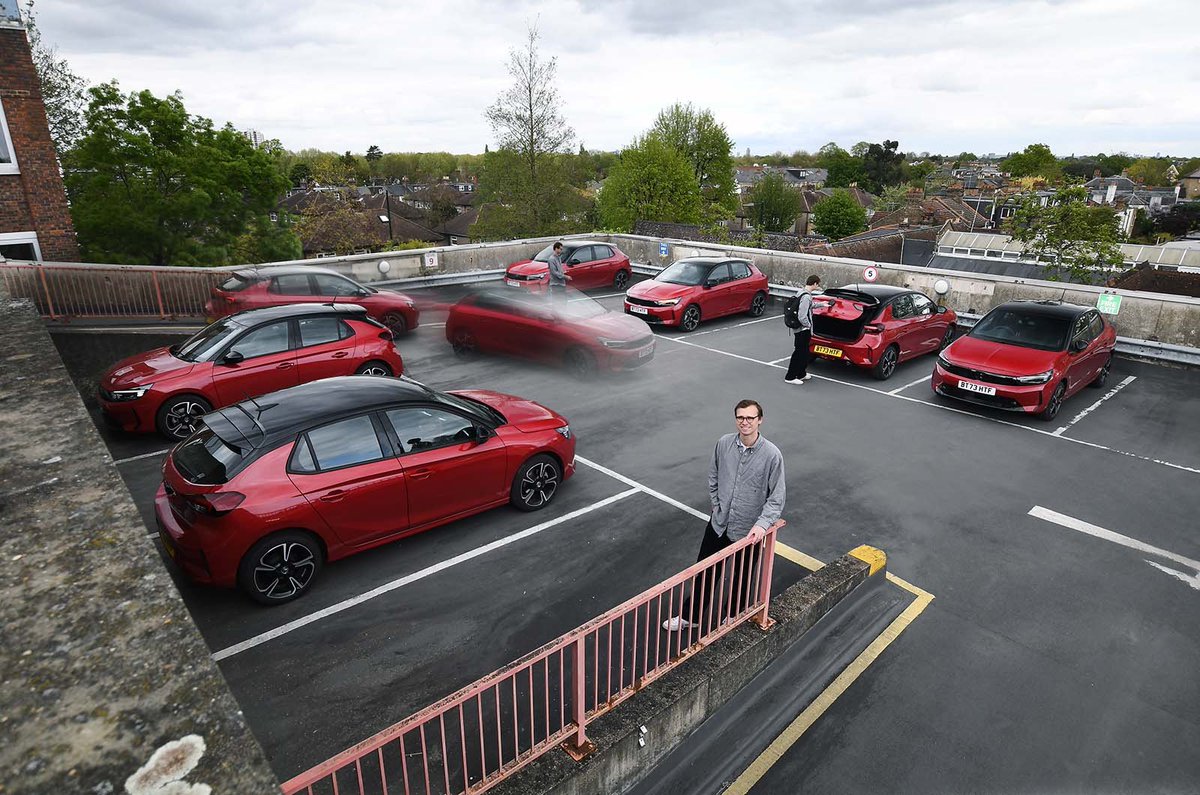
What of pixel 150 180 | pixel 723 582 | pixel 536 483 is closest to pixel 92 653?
pixel 723 582

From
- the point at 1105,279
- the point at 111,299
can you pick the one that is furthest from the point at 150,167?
the point at 1105,279

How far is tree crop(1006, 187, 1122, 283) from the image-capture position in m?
17.6

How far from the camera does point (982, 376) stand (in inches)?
404

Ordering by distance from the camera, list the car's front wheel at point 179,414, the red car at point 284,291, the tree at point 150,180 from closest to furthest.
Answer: the car's front wheel at point 179,414 → the red car at point 284,291 → the tree at point 150,180

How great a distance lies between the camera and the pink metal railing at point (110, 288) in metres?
10.8

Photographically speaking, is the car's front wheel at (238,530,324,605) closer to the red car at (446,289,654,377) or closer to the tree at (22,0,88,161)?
the red car at (446,289,654,377)

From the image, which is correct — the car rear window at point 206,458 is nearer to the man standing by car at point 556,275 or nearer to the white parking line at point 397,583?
the white parking line at point 397,583

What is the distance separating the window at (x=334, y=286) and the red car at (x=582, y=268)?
4852 mm

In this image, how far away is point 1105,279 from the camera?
1809 cm

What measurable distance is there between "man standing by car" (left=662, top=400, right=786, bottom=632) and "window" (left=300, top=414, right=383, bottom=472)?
120 inches

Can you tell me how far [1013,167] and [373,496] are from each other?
180m

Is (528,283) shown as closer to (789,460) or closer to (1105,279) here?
(789,460)

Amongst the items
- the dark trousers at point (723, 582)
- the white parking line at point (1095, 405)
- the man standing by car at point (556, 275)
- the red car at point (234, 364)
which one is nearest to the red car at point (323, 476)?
the dark trousers at point (723, 582)

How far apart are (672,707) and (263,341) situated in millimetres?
7493
